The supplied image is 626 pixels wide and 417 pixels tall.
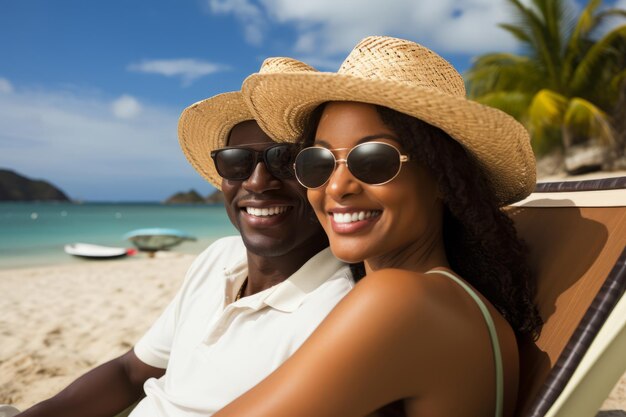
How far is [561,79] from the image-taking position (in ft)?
72.5

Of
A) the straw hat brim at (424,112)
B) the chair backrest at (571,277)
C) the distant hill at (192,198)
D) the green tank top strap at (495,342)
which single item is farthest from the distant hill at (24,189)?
the green tank top strap at (495,342)

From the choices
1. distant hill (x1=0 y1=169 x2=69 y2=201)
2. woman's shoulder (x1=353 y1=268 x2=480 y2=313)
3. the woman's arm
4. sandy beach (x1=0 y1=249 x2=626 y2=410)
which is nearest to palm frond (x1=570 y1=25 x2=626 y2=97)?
sandy beach (x1=0 y1=249 x2=626 y2=410)

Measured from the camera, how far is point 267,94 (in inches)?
67.8

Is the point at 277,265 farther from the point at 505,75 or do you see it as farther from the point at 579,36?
the point at 579,36

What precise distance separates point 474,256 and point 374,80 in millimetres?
659

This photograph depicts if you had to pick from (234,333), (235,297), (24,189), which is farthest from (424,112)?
(24,189)

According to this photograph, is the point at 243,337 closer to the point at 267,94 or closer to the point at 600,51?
the point at 267,94

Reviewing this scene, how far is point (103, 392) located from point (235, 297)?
79 cm

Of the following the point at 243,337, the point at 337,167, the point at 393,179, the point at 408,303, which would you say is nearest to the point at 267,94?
the point at 337,167

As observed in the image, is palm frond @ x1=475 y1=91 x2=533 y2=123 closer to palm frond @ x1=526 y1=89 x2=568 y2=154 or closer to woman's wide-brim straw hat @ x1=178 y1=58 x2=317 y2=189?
palm frond @ x1=526 y1=89 x2=568 y2=154

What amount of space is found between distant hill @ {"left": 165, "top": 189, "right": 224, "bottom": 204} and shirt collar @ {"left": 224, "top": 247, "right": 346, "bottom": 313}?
382 ft

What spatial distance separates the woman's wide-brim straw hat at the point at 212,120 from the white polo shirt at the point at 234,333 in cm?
59

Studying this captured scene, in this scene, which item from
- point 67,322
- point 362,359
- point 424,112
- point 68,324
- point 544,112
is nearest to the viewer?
point 362,359

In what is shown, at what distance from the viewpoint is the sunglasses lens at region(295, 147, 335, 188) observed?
1.50m
